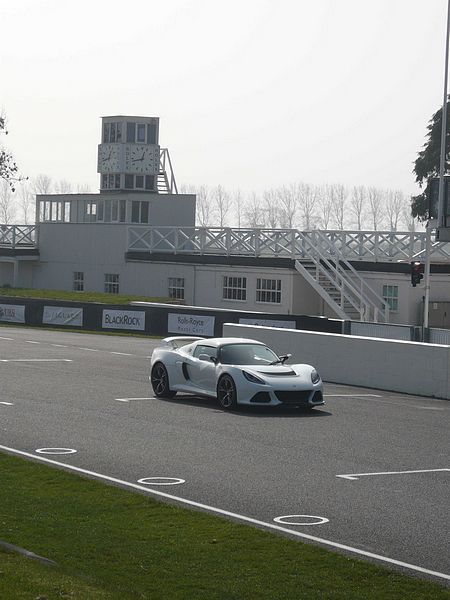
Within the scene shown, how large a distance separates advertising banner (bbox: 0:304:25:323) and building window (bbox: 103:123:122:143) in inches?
828

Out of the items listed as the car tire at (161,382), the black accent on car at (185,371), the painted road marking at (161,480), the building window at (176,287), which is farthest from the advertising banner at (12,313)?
the painted road marking at (161,480)

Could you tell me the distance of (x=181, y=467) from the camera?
1587 cm

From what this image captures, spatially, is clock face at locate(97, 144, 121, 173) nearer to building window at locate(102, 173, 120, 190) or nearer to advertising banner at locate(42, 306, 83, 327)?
building window at locate(102, 173, 120, 190)

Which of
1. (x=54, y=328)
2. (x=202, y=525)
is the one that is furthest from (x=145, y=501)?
(x=54, y=328)

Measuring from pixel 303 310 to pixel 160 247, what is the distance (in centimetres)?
1161

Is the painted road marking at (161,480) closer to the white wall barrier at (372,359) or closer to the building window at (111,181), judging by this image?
the white wall barrier at (372,359)

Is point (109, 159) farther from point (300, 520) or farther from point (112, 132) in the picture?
point (300, 520)

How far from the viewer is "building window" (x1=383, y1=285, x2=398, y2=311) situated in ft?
162

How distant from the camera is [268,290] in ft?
176

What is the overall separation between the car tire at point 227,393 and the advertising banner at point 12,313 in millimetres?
28240

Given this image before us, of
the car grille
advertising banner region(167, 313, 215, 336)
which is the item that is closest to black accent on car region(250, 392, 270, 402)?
the car grille

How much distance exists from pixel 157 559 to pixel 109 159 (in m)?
59.5

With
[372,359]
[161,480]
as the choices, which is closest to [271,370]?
[372,359]

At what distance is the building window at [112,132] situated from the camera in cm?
6931
